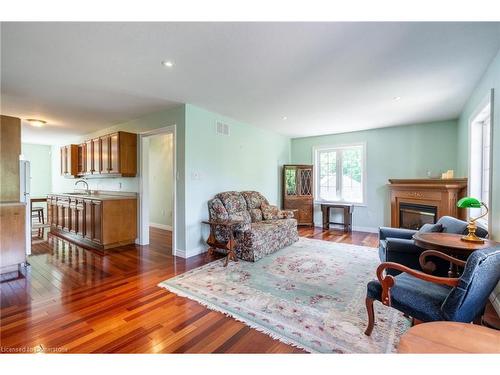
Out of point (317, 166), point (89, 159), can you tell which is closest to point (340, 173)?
point (317, 166)

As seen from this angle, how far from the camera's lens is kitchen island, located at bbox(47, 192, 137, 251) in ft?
13.3

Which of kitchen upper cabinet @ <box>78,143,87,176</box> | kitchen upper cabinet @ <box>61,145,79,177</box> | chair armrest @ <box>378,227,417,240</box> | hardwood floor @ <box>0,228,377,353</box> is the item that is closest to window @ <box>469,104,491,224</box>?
chair armrest @ <box>378,227,417,240</box>

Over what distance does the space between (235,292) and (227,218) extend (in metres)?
1.52

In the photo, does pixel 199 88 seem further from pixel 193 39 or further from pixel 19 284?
pixel 19 284

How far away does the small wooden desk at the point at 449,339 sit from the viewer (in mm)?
876

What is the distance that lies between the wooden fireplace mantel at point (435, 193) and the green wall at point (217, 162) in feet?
9.25

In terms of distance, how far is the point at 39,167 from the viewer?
7695 mm

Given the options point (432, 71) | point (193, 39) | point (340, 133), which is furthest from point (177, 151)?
point (340, 133)

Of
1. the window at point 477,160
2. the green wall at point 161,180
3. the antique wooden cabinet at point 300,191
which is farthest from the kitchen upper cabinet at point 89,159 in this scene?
the window at point 477,160

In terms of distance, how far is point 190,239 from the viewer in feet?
12.4

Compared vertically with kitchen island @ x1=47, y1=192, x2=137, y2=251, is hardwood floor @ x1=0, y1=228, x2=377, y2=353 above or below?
below

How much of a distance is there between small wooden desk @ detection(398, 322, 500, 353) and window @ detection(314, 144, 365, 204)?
509 centimetres

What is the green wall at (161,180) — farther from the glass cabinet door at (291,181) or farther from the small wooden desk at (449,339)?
the small wooden desk at (449,339)

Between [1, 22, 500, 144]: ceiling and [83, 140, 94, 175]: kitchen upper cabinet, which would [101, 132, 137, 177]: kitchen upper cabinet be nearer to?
[1, 22, 500, 144]: ceiling
